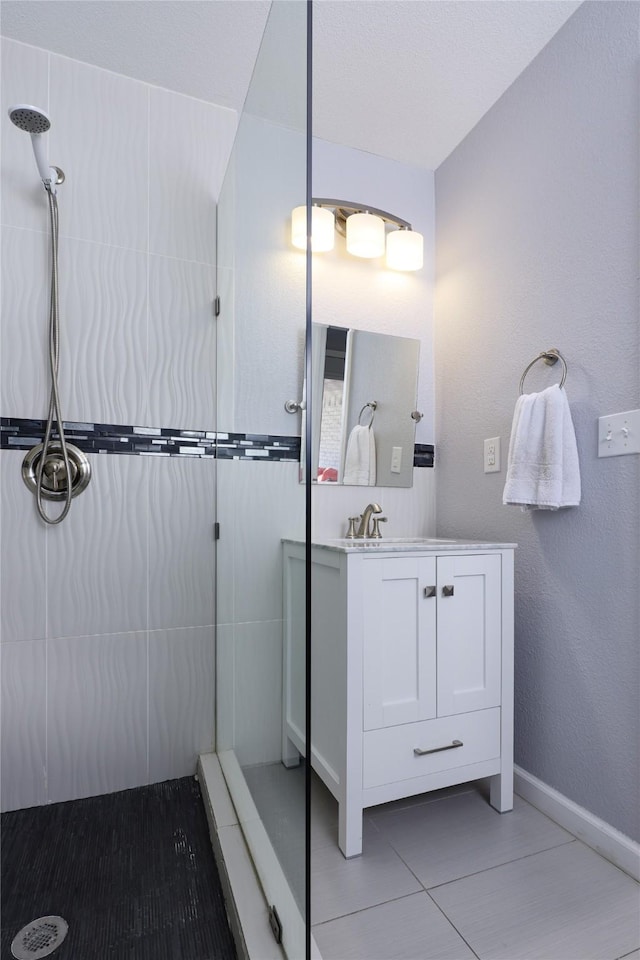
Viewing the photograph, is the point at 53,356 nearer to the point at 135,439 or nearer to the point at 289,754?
the point at 135,439

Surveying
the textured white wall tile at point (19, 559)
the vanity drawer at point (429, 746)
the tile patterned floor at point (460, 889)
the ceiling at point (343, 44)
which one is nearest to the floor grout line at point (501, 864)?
the tile patterned floor at point (460, 889)

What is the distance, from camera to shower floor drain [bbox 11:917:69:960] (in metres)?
0.96

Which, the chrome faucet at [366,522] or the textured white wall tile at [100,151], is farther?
the chrome faucet at [366,522]

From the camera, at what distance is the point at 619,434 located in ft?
4.43

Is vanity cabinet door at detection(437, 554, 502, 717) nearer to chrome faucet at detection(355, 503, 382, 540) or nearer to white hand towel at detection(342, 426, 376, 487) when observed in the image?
chrome faucet at detection(355, 503, 382, 540)

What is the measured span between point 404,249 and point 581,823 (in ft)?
6.53

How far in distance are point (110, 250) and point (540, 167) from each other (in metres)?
1.39

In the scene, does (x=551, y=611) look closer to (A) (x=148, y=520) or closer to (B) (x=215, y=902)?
(B) (x=215, y=902)

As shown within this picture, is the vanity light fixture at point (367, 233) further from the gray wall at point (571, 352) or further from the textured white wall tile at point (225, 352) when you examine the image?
the textured white wall tile at point (225, 352)

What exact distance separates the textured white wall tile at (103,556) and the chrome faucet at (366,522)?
0.76 metres

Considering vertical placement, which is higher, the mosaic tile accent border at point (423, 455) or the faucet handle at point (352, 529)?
the mosaic tile accent border at point (423, 455)

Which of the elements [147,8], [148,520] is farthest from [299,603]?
[147,8]

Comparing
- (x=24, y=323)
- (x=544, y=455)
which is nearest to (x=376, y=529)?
(x=544, y=455)

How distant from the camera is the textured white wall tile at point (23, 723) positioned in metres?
1.44
